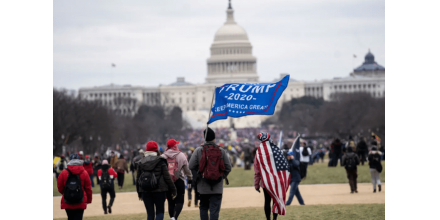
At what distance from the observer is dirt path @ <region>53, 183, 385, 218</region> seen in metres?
24.8

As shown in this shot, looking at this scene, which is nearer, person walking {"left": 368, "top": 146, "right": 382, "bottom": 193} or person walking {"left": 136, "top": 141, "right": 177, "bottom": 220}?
person walking {"left": 136, "top": 141, "right": 177, "bottom": 220}

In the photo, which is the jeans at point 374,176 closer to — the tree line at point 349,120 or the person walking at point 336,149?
the person walking at point 336,149

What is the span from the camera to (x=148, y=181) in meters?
15.6

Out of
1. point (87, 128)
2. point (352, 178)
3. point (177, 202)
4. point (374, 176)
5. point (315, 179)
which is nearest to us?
point (177, 202)

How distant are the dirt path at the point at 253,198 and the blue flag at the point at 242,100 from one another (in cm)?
758

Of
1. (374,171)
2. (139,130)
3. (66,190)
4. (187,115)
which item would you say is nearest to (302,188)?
(374,171)

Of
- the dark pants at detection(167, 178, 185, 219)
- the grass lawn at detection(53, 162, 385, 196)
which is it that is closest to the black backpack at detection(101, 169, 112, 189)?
the dark pants at detection(167, 178, 185, 219)

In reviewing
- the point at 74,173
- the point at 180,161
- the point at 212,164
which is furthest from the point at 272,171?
the point at 74,173

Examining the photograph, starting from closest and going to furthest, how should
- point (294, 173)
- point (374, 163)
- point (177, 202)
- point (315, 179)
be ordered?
point (177, 202), point (294, 173), point (374, 163), point (315, 179)

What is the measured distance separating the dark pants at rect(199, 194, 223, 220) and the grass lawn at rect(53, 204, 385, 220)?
3.57 meters

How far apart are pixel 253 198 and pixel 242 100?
1198 cm

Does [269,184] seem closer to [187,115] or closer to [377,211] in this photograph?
[377,211]

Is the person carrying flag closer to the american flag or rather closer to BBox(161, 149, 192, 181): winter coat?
the american flag

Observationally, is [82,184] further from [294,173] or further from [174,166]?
[294,173]
